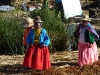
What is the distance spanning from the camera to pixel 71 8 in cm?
1919

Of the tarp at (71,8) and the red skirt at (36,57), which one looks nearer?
the red skirt at (36,57)

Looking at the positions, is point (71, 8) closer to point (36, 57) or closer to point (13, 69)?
point (13, 69)

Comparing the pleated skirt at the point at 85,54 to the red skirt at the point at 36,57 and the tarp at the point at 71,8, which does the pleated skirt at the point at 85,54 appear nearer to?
the red skirt at the point at 36,57

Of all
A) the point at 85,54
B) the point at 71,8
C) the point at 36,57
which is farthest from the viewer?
the point at 71,8

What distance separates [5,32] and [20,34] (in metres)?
0.41

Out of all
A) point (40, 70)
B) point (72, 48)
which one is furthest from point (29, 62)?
point (72, 48)

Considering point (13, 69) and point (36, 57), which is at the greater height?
Result: point (36, 57)

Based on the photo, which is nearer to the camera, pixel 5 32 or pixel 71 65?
pixel 71 65

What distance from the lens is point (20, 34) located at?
36.9 ft

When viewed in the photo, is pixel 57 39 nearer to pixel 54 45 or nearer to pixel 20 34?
pixel 54 45

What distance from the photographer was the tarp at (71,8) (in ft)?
60.8

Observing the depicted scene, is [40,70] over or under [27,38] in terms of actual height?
under

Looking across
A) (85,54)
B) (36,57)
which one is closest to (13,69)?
(36,57)

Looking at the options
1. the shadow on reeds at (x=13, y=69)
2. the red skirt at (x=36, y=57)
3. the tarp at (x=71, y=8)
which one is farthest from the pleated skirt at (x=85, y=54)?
the tarp at (x=71, y=8)
